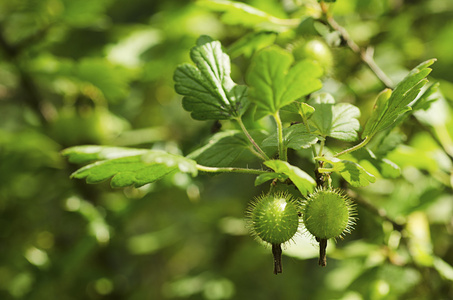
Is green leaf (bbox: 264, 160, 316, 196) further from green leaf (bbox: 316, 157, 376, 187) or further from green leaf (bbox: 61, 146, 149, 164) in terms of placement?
green leaf (bbox: 61, 146, 149, 164)

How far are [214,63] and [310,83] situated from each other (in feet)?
0.81

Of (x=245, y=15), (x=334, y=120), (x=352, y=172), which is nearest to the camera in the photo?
(x=352, y=172)

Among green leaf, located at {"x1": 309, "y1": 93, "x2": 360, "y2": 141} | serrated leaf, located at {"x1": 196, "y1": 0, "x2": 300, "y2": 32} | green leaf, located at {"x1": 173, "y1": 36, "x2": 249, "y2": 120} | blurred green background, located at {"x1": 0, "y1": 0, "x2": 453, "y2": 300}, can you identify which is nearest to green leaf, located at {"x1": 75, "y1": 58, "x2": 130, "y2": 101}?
blurred green background, located at {"x1": 0, "y1": 0, "x2": 453, "y2": 300}

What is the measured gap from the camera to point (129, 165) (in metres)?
0.86

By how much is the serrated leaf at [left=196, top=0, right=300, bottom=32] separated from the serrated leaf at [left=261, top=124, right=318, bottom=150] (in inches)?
15.2

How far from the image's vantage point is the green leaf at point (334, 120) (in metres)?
0.96

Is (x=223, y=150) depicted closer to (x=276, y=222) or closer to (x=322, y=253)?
(x=276, y=222)

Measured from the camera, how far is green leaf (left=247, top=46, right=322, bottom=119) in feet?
2.72

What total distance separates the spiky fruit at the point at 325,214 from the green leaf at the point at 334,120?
0.13m

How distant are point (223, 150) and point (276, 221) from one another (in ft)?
0.70

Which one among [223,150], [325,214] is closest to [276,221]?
[325,214]

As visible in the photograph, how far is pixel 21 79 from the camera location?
Result: 7.04ft

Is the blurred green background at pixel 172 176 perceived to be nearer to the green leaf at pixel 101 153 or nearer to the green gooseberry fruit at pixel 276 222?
the green gooseberry fruit at pixel 276 222

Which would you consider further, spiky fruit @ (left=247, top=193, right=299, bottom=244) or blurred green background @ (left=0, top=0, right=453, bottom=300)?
blurred green background @ (left=0, top=0, right=453, bottom=300)
